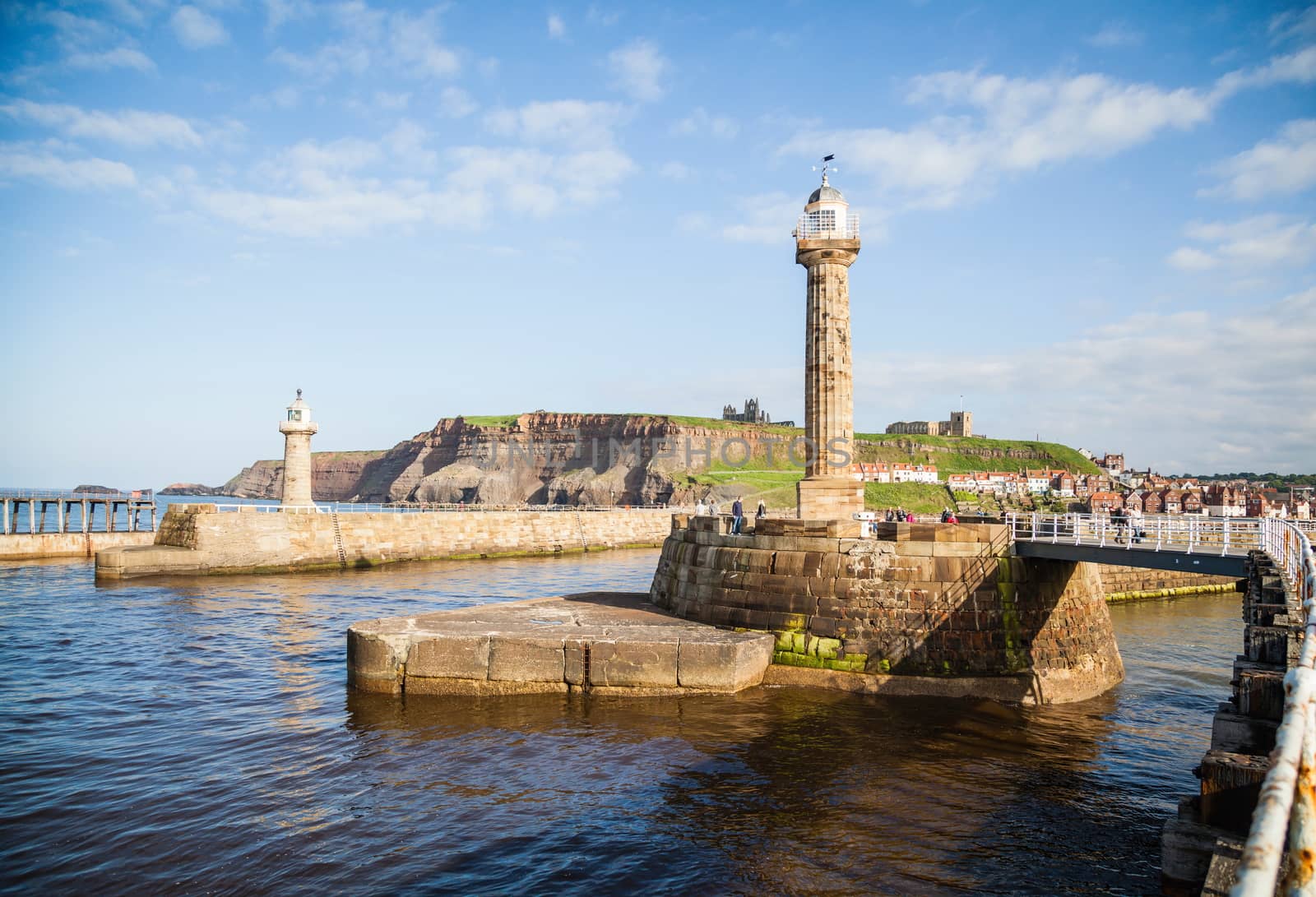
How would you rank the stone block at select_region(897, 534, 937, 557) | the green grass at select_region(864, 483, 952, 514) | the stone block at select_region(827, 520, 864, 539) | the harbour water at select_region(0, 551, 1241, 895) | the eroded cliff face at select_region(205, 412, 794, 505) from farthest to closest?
the eroded cliff face at select_region(205, 412, 794, 505)
the green grass at select_region(864, 483, 952, 514)
the stone block at select_region(827, 520, 864, 539)
the stone block at select_region(897, 534, 937, 557)
the harbour water at select_region(0, 551, 1241, 895)

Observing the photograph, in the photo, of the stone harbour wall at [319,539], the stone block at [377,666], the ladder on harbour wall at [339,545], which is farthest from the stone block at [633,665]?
the ladder on harbour wall at [339,545]

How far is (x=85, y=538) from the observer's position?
40.6 meters

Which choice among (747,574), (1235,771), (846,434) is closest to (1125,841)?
(1235,771)

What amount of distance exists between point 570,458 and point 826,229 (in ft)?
441

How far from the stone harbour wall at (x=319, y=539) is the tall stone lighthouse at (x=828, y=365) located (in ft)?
83.8

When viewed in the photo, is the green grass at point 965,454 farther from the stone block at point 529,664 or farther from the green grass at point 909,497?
the stone block at point 529,664

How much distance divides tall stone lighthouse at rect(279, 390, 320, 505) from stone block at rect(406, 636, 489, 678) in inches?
1106

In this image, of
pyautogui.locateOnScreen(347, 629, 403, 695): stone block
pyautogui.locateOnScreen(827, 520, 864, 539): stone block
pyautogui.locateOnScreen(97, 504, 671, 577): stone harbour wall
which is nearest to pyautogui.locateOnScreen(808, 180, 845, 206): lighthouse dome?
pyautogui.locateOnScreen(827, 520, 864, 539): stone block

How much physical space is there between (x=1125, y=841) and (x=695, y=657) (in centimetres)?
717

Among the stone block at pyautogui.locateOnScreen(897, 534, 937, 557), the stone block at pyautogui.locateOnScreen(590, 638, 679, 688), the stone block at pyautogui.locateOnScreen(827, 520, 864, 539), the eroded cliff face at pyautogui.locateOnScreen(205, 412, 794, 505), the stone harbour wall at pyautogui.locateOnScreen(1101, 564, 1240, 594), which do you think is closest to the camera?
the stone block at pyautogui.locateOnScreen(590, 638, 679, 688)

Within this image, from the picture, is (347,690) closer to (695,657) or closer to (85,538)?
(695,657)

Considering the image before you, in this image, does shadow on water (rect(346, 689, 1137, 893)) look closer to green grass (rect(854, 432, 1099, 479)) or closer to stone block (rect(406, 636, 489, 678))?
stone block (rect(406, 636, 489, 678))

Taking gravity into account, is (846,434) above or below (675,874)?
above

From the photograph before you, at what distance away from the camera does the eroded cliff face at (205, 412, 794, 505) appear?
13300 centimetres
